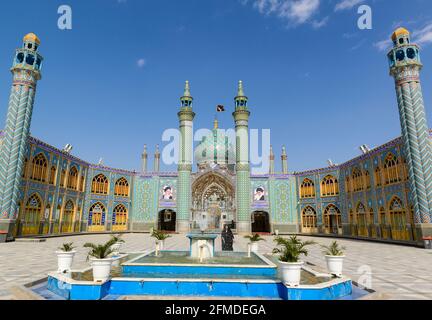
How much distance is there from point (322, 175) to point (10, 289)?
102 feet

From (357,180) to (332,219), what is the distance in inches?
240

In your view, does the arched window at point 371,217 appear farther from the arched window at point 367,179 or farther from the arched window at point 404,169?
the arched window at point 404,169

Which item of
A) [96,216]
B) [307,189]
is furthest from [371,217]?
[96,216]

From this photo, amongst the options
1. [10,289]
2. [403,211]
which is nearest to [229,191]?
[403,211]

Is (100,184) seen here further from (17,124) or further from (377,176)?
(377,176)

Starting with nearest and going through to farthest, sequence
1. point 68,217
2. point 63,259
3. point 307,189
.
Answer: point 63,259 < point 68,217 < point 307,189

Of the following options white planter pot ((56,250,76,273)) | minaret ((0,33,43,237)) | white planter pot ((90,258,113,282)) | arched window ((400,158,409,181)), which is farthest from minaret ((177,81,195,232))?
white planter pot ((90,258,113,282))

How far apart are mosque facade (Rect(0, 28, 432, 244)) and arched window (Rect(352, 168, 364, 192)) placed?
0.10 m

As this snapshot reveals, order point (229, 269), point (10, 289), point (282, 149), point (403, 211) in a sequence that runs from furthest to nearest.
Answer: point (282, 149)
point (403, 211)
point (229, 269)
point (10, 289)

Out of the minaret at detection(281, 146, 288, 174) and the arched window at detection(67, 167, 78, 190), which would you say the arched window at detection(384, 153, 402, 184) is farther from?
the arched window at detection(67, 167, 78, 190)

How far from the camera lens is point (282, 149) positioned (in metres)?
41.1

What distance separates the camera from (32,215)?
24438 millimetres

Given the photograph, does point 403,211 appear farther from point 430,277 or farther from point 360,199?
point 430,277

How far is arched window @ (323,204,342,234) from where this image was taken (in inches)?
1249
